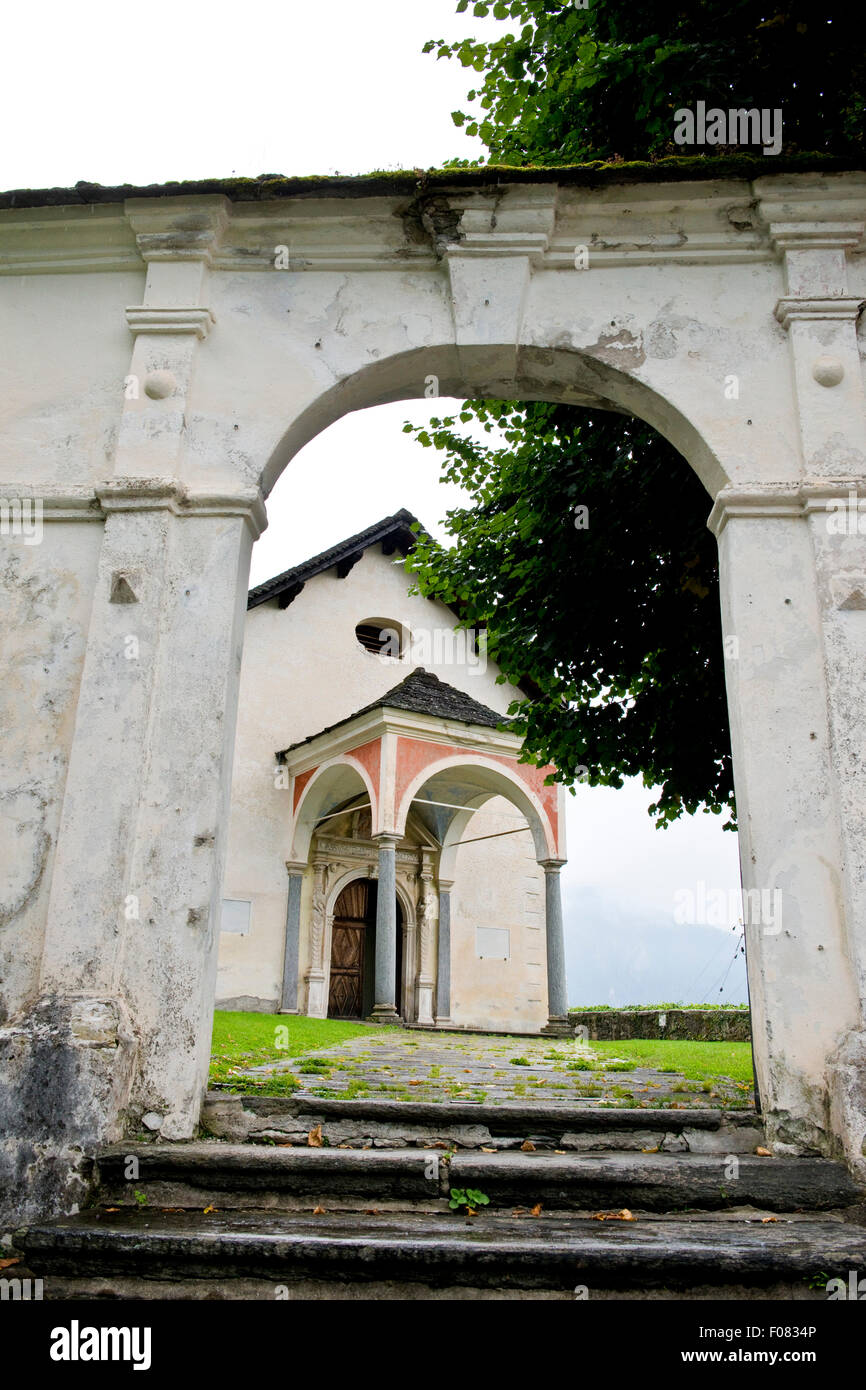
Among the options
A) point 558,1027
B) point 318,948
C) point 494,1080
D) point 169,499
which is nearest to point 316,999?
point 318,948

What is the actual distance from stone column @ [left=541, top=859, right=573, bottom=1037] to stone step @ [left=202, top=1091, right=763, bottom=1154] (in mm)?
11208

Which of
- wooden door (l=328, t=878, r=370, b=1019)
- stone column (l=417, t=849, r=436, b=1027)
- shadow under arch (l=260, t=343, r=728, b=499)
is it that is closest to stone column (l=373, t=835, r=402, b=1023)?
stone column (l=417, t=849, r=436, b=1027)

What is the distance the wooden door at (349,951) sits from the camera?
53.6 ft

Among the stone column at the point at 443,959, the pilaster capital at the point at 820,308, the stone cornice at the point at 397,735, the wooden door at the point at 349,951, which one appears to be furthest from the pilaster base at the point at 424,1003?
the pilaster capital at the point at 820,308

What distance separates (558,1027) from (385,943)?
2916mm

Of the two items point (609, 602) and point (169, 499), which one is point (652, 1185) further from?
point (609, 602)

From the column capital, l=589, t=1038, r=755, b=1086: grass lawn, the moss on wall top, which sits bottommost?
l=589, t=1038, r=755, b=1086: grass lawn

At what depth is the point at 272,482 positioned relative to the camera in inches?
191

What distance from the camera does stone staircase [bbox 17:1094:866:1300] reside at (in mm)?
2676

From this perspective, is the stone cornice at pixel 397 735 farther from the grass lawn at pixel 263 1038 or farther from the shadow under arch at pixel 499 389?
the shadow under arch at pixel 499 389

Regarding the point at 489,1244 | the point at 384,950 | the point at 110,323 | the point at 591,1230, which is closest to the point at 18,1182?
the point at 489,1244

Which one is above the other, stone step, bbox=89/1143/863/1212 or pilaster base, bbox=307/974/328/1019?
pilaster base, bbox=307/974/328/1019

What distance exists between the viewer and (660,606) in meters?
6.83

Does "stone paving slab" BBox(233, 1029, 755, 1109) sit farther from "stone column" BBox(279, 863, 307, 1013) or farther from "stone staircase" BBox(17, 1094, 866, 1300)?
"stone column" BBox(279, 863, 307, 1013)
